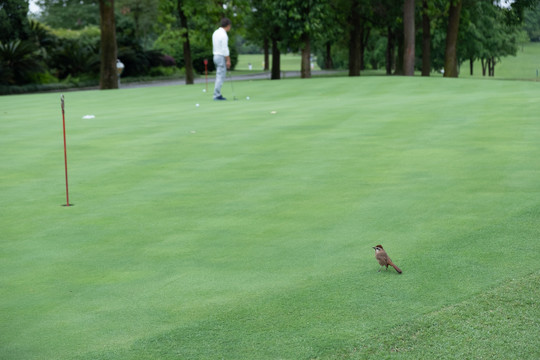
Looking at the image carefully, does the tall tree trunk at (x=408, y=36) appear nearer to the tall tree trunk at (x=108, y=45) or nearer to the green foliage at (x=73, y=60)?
the tall tree trunk at (x=108, y=45)

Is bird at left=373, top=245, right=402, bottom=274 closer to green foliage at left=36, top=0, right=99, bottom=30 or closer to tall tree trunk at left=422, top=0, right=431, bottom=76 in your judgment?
tall tree trunk at left=422, top=0, right=431, bottom=76

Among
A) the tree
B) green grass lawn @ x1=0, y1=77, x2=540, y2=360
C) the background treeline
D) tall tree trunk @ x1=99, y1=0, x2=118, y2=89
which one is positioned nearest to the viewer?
green grass lawn @ x1=0, y1=77, x2=540, y2=360

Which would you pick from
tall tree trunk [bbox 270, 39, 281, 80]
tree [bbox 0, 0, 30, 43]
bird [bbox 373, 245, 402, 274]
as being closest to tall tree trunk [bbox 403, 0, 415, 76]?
tall tree trunk [bbox 270, 39, 281, 80]

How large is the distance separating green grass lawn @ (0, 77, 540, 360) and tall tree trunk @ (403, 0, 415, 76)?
2497cm

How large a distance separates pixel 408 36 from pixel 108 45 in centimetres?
1568

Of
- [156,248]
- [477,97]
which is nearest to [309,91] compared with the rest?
[477,97]

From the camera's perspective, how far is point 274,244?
6254mm

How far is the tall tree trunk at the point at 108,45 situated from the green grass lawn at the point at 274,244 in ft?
67.7

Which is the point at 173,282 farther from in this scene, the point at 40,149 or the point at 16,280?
the point at 40,149

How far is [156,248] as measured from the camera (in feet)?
20.5

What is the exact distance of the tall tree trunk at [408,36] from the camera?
37.4m

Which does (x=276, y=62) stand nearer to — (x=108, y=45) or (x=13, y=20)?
(x=13, y=20)

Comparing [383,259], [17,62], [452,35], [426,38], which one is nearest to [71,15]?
[17,62]

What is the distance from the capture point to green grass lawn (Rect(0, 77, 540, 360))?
4367 millimetres
